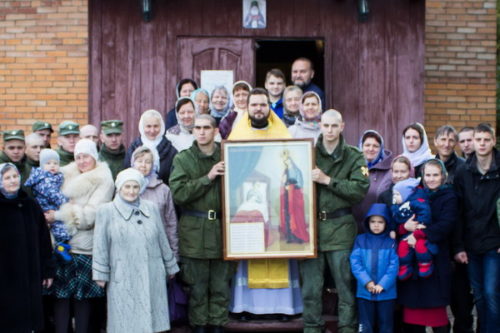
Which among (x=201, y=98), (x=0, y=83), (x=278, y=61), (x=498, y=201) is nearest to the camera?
(x=498, y=201)

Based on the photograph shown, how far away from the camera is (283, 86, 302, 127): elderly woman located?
281 inches

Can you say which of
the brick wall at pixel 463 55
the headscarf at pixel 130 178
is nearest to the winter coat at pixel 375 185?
the headscarf at pixel 130 178

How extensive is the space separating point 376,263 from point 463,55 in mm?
4608

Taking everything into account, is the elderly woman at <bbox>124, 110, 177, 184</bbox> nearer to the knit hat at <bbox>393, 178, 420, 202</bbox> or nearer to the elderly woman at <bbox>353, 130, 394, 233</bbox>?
the elderly woman at <bbox>353, 130, 394, 233</bbox>

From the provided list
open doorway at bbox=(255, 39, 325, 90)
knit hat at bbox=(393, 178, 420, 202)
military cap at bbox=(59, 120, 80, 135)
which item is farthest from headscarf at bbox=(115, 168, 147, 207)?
open doorway at bbox=(255, 39, 325, 90)

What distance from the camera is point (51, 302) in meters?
6.63

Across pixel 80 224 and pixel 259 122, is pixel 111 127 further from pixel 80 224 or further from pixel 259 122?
pixel 259 122

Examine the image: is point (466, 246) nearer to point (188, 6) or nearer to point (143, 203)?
point (143, 203)

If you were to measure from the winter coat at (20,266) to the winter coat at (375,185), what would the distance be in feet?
8.99

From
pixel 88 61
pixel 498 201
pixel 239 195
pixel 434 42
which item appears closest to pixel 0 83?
pixel 88 61

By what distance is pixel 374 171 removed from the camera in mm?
6918

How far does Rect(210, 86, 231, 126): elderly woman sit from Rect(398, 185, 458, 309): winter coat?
2218 millimetres

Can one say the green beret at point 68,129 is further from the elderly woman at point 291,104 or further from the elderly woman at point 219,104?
the elderly woman at point 291,104

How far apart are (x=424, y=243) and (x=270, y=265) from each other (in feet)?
4.27
